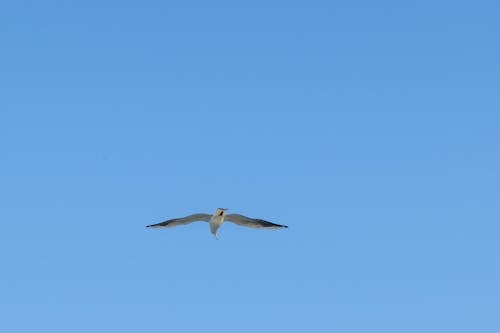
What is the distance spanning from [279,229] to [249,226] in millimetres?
3572

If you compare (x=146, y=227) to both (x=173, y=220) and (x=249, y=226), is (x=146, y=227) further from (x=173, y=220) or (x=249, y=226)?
(x=249, y=226)

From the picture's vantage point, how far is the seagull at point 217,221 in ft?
265

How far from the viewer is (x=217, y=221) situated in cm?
8138

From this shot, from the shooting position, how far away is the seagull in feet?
265

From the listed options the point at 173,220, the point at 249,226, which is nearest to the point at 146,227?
the point at 173,220

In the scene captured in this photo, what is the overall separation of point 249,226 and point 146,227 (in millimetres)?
8428

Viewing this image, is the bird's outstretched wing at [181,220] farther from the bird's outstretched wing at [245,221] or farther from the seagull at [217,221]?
the bird's outstretched wing at [245,221]

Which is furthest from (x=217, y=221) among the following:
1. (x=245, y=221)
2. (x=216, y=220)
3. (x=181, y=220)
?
(x=181, y=220)

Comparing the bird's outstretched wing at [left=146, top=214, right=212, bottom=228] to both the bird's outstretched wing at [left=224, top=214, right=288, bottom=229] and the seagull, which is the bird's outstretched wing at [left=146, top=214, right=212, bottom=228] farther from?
the bird's outstretched wing at [left=224, top=214, right=288, bottom=229]

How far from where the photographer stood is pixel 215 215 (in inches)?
3196

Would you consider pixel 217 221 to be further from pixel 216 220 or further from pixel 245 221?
pixel 245 221

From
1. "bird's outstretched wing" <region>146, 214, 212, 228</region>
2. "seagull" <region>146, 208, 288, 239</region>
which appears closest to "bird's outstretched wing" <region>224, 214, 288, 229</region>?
"seagull" <region>146, 208, 288, 239</region>

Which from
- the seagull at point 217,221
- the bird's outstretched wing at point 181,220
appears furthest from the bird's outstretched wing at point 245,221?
the bird's outstretched wing at point 181,220

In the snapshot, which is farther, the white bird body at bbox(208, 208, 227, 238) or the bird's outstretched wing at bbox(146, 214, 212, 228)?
the bird's outstretched wing at bbox(146, 214, 212, 228)
